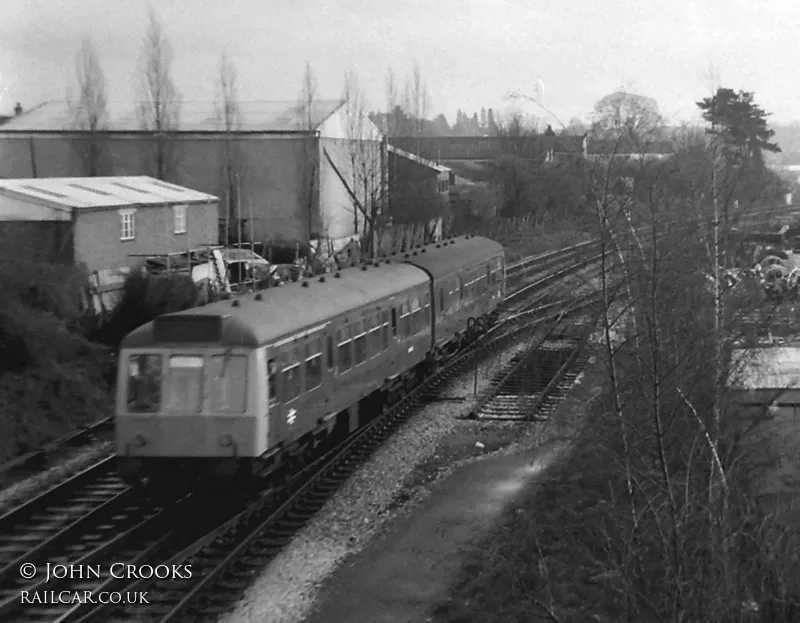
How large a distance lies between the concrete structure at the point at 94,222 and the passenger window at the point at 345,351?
891 centimetres

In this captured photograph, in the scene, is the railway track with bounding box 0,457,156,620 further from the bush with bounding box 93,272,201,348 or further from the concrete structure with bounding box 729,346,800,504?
the bush with bounding box 93,272,201,348

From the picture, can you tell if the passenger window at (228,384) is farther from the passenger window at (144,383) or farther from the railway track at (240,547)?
the railway track at (240,547)

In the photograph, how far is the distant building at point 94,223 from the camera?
84.8 feet

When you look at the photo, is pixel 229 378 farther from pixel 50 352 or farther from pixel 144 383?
pixel 50 352

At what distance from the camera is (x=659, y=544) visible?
725cm

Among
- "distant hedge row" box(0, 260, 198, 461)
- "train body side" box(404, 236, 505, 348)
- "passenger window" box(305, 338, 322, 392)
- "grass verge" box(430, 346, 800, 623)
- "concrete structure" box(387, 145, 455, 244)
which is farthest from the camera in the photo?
"concrete structure" box(387, 145, 455, 244)

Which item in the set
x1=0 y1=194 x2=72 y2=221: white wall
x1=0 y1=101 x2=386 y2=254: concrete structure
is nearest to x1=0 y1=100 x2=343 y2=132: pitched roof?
x1=0 y1=101 x2=386 y2=254: concrete structure

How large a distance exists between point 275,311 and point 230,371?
158 centimetres

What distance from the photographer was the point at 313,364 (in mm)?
14430

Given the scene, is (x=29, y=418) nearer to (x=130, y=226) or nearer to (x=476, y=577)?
(x=476, y=577)

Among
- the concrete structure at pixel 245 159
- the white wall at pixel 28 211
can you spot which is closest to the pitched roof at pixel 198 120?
the concrete structure at pixel 245 159

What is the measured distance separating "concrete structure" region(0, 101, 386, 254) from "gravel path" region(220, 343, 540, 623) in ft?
80.6

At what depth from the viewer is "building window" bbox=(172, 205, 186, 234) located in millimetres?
31883

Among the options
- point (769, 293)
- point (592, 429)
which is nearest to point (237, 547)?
point (592, 429)
